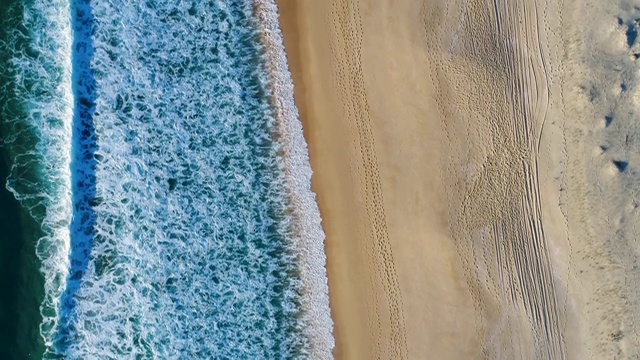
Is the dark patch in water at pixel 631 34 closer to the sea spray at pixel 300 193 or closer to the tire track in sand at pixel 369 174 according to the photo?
the tire track in sand at pixel 369 174

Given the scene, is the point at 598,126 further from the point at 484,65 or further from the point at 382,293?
the point at 382,293

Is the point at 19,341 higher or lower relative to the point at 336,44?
lower

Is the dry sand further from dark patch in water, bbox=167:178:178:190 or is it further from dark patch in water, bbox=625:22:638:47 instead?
dark patch in water, bbox=167:178:178:190

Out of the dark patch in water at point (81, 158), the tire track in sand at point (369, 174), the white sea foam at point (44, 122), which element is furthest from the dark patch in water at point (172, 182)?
the tire track in sand at point (369, 174)

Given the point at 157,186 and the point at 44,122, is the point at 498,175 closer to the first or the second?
the point at 157,186

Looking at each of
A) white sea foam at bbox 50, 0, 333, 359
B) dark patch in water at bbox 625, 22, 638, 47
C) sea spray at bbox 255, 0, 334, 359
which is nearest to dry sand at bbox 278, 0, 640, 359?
dark patch in water at bbox 625, 22, 638, 47

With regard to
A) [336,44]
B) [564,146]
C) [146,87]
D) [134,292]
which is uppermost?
[336,44]

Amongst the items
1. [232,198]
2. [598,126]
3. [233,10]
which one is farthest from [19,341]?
[598,126]
